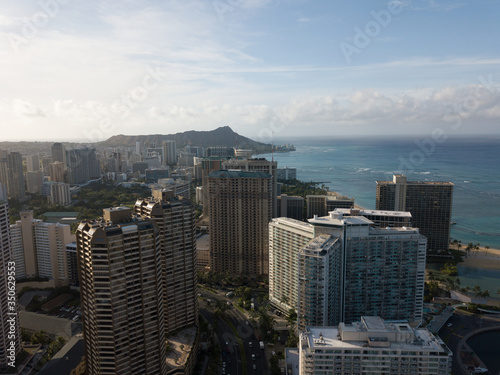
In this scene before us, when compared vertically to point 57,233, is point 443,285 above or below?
below

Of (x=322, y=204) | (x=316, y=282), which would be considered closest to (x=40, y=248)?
(x=316, y=282)

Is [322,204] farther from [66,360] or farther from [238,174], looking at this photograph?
[66,360]

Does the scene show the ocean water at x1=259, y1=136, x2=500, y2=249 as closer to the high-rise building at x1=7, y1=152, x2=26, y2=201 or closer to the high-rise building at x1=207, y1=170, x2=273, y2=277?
the high-rise building at x1=207, y1=170, x2=273, y2=277

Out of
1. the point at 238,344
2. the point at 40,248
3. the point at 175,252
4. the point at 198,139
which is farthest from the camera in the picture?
the point at 198,139

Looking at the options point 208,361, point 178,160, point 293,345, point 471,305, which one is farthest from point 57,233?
point 178,160

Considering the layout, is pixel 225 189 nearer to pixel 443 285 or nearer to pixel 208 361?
pixel 208 361

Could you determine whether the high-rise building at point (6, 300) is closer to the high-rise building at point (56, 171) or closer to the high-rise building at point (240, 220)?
the high-rise building at point (240, 220)

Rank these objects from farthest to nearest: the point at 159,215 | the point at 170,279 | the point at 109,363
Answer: the point at 170,279 < the point at 159,215 < the point at 109,363
